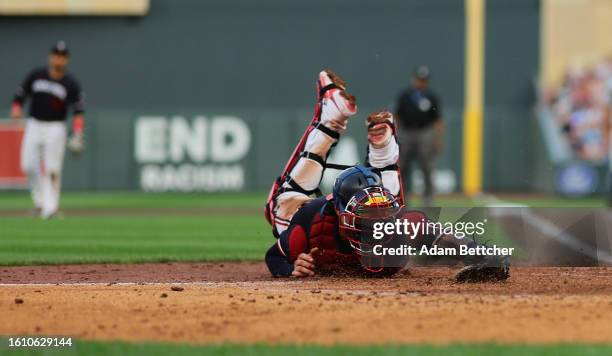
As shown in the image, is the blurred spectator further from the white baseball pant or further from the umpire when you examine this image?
the white baseball pant

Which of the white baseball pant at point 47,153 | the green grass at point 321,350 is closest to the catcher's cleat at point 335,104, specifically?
the green grass at point 321,350

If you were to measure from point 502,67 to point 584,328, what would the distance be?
60.7ft

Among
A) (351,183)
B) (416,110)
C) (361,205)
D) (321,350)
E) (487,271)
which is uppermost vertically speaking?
(416,110)

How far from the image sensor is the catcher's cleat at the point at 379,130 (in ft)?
22.7

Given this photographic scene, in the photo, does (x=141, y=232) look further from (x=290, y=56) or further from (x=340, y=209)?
(x=290, y=56)

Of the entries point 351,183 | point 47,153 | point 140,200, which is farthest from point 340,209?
point 140,200

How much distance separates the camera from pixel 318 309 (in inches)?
214

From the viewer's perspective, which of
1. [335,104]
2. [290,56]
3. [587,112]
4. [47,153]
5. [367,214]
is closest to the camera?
[367,214]

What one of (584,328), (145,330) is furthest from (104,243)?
(584,328)

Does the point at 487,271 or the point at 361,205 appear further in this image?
the point at 487,271

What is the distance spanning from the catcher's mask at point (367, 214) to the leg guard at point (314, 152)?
33.0 inches

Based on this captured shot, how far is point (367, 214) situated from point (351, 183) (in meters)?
0.28

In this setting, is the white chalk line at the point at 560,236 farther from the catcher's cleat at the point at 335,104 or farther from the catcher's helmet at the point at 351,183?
the catcher's cleat at the point at 335,104

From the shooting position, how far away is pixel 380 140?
6957mm
